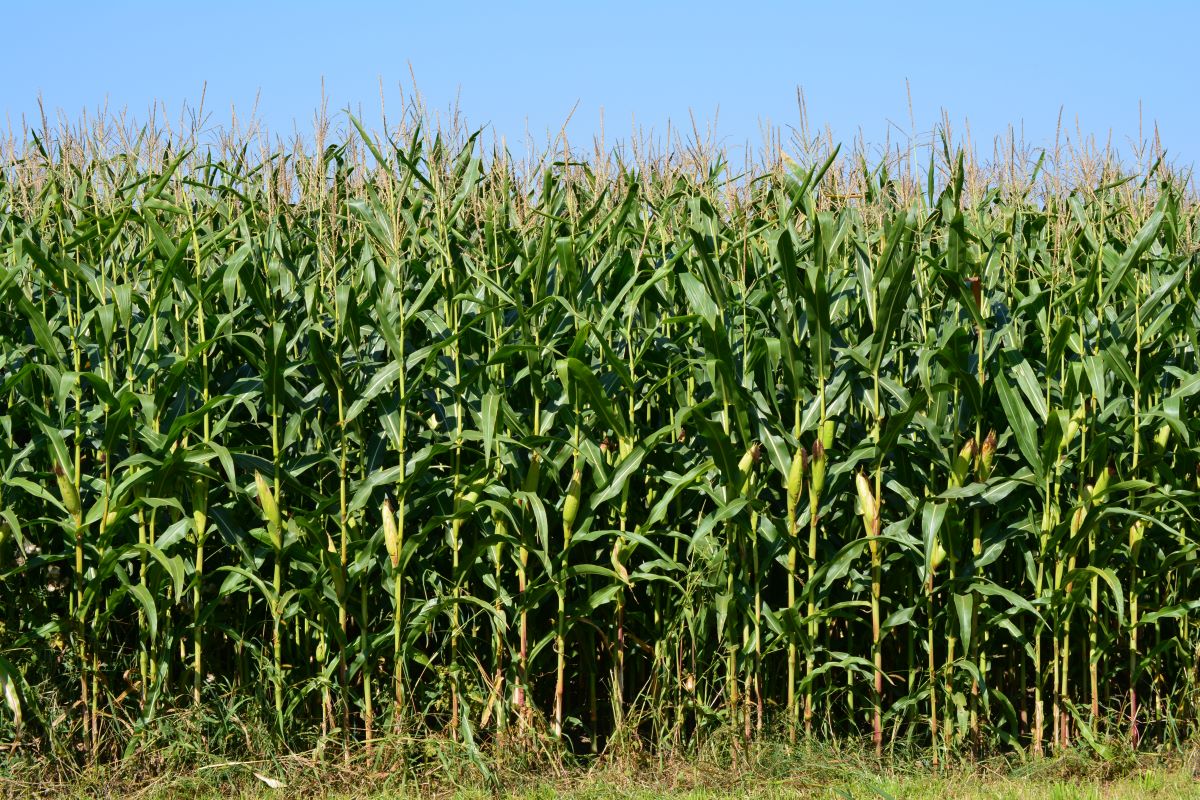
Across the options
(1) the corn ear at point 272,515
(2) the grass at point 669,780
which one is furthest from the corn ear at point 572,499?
(1) the corn ear at point 272,515

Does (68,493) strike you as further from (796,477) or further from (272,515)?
(796,477)

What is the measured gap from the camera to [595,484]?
4812 millimetres

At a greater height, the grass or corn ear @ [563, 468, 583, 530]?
corn ear @ [563, 468, 583, 530]

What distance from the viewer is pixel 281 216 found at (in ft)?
18.2

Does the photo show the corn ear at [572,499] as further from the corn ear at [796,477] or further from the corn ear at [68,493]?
the corn ear at [68,493]

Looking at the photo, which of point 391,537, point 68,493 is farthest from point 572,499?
point 68,493

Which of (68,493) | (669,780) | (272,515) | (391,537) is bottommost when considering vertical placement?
(669,780)

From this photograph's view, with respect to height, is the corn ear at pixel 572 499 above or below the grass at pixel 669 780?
above

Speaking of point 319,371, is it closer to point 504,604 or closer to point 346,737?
point 504,604

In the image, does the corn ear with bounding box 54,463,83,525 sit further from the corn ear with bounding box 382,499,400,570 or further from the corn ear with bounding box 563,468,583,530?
the corn ear with bounding box 563,468,583,530

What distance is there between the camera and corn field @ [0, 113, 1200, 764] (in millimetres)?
4648

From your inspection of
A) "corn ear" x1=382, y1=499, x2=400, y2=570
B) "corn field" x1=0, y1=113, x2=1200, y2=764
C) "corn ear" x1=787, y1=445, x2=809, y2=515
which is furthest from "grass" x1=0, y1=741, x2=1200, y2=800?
"corn ear" x1=787, y1=445, x2=809, y2=515

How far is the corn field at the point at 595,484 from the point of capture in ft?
15.3

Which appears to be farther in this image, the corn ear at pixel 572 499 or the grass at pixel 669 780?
the corn ear at pixel 572 499
